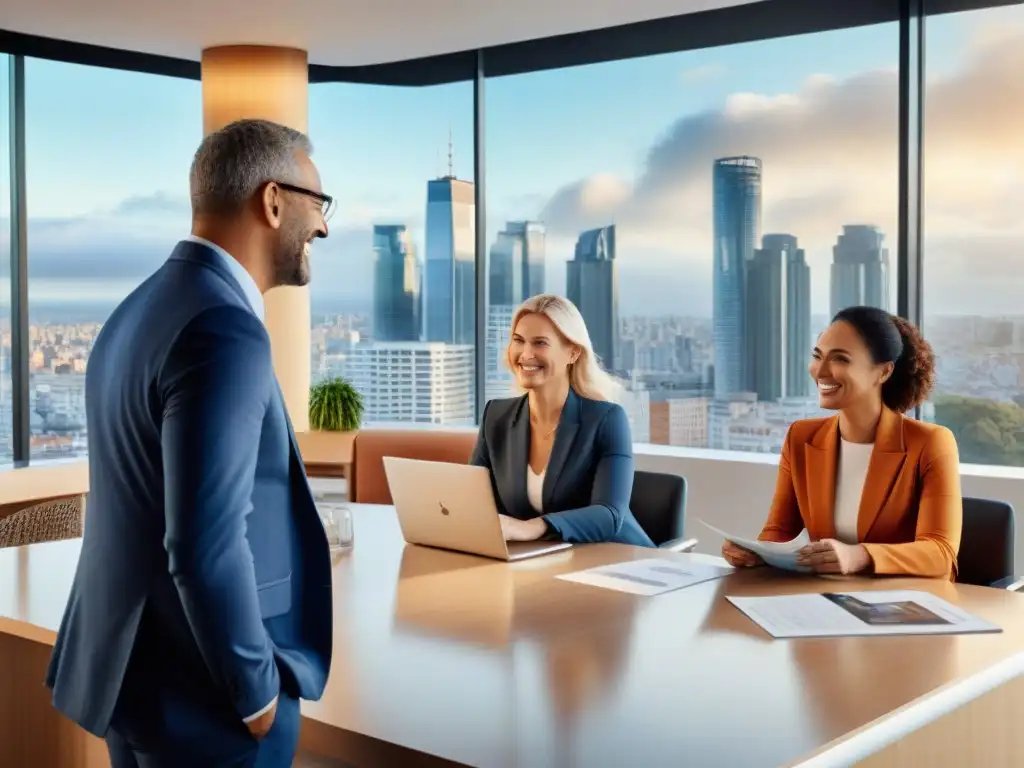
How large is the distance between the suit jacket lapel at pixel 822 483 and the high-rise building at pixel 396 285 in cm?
361

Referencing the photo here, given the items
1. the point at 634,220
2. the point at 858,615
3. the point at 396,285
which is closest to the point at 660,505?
the point at 858,615

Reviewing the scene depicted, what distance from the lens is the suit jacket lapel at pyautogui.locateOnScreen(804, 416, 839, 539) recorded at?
10.2 ft

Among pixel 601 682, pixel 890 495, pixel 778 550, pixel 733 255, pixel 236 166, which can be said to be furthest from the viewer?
pixel 733 255

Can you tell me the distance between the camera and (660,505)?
3.77 meters

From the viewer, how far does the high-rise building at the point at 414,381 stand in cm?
644

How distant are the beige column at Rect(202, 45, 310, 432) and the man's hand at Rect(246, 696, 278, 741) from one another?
4286 millimetres

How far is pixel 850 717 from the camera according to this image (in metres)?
1.72

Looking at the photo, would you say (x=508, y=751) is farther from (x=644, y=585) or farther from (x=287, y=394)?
(x=287, y=394)

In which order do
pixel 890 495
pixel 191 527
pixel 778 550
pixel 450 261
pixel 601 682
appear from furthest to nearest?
pixel 450 261, pixel 890 495, pixel 778 550, pixel 601 682, pixel 191 527

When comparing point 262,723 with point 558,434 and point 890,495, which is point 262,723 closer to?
point 890,495

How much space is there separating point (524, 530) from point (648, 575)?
53 cm

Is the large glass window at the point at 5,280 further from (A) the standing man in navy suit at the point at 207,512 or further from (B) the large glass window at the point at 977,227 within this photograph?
(A) the standing man in navy suit at the point at 207,512

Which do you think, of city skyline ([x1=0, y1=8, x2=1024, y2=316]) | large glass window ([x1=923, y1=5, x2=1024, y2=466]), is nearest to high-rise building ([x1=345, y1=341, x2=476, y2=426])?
city skyline ([x1=0, y1=8, x2=1024, y2=316])

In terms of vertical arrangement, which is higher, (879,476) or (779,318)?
(779,318)
